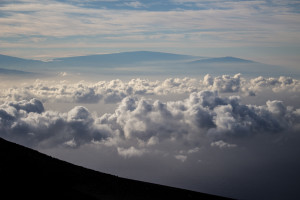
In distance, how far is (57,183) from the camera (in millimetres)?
80062

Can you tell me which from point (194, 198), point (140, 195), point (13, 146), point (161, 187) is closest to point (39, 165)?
point (13, 146)

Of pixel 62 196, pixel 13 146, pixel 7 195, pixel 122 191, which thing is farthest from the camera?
pixel 13 146

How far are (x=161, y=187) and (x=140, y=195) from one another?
1036 centimetres

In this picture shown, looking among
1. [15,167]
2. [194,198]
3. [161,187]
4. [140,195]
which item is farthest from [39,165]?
[194,198]

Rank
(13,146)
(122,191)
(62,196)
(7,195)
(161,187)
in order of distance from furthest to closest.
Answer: (13,146)
(161,187)
(122,191)
(62,196)
(7,195)

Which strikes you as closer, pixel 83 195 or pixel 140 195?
pixel 83 195

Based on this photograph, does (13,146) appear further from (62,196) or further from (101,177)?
Result: (62,196)

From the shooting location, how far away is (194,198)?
86375 mm

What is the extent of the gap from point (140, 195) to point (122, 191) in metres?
5.34

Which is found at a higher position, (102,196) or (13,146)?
(13,146)

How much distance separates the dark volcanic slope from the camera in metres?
69.9

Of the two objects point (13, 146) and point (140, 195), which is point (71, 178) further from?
point (13, 146)

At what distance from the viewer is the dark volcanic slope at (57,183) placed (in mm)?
69875

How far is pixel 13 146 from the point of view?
101062mm
